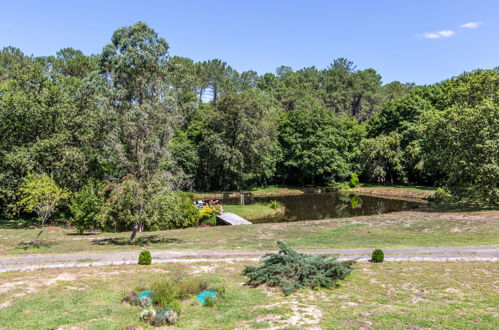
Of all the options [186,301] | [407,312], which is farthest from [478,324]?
[186,301]

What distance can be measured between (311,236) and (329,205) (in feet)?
79.5

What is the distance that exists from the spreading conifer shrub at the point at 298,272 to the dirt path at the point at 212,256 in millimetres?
4216

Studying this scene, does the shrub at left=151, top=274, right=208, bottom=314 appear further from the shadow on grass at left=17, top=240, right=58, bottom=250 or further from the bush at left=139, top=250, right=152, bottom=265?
the shadow on grass at left=17, top=240, right=58, bottom=250

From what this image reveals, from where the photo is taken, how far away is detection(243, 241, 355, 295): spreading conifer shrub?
1335 cm

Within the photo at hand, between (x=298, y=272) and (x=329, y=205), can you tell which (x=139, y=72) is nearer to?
(x=329, y=205)

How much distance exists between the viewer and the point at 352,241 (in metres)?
23.3

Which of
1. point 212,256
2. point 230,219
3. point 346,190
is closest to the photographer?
point 212,256

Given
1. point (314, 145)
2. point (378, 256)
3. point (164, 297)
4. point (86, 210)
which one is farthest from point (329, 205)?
point (164, 297)

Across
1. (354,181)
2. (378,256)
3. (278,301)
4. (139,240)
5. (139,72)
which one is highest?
(139,72)

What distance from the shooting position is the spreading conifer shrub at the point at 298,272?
13.4m

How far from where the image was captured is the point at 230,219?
118ft

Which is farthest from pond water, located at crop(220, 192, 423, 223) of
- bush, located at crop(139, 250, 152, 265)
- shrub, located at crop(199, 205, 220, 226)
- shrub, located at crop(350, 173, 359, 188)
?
bush, located at crop(139, 250, 152, 265)

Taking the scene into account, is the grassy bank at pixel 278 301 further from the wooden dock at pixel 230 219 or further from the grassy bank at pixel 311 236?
the wooden dock at pixel 230 219

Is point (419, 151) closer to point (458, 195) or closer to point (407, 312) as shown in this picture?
point (458, 195)
